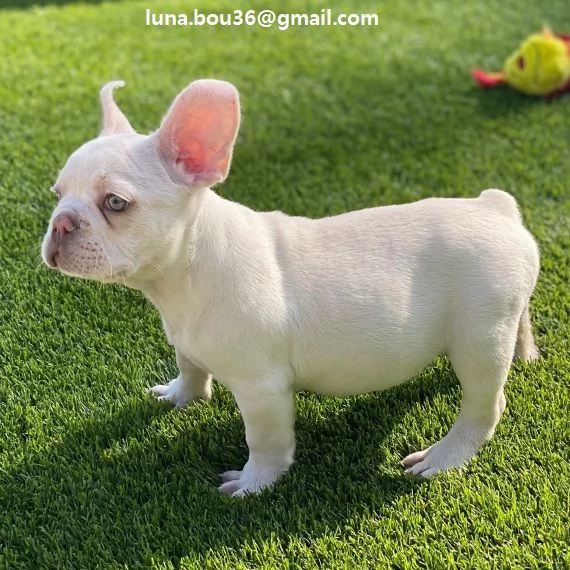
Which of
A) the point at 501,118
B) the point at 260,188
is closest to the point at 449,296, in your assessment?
the point at 260,188

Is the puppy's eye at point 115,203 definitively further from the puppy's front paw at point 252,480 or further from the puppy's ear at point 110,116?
the puppy's front paw at point 252,480

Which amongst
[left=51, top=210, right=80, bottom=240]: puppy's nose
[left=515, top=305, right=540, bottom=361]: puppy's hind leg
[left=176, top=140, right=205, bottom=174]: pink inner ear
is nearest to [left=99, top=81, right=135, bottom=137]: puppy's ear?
[left=176, top=140, right=205, bottom=174]: pink inner ear

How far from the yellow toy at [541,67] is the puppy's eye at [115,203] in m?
3.63

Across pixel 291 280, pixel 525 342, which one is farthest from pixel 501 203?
pixel 291 280

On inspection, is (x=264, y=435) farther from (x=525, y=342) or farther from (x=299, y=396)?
(x=525, y=342)

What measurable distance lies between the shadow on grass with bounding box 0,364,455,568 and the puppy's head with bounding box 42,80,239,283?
71 centimetres

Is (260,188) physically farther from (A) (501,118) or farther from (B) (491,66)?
(B) (491,66)

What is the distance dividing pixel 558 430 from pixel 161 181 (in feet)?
5.07

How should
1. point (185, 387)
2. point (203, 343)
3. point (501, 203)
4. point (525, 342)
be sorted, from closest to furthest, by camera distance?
1. point (203, 343)
2. point (501, 203)
3. point (185, 387)
4. point (525, 342)

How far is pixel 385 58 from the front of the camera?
5.45m

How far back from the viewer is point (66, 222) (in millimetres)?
1969

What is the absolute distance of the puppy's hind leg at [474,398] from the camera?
7.57 ft

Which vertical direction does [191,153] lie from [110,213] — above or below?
above

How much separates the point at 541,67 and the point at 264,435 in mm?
3542
